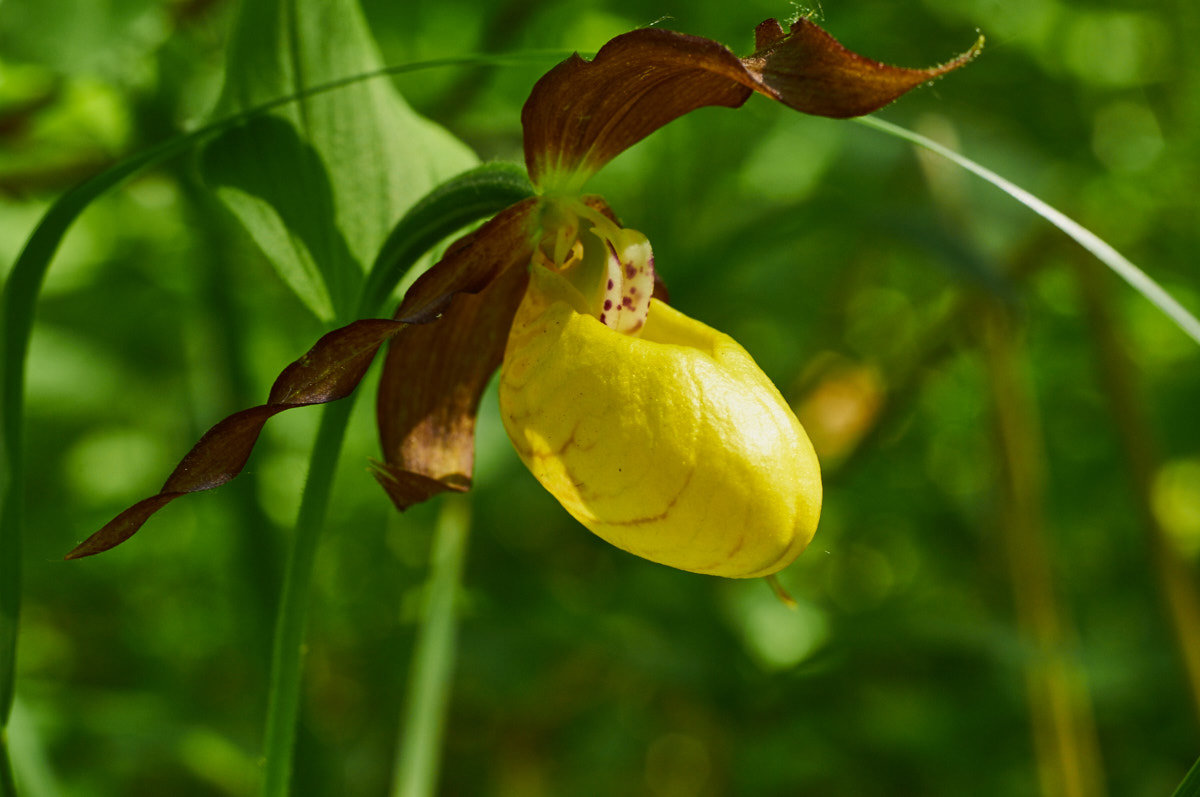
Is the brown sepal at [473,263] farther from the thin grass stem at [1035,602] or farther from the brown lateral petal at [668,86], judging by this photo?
the thin grass stem at [1035,602]

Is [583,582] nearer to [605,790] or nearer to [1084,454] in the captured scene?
[605,790]

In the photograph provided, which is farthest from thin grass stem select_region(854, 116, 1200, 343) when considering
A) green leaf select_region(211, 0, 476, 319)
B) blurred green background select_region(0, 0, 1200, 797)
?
blurred green background select_region(0, 0, 1200, 797)

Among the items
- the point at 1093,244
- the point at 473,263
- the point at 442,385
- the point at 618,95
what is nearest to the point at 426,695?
the point at 442,385

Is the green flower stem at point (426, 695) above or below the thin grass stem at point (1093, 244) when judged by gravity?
below

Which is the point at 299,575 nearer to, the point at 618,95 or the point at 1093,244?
the point at 618,95

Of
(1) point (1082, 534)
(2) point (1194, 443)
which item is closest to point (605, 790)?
→ (1) point (1082, 534)

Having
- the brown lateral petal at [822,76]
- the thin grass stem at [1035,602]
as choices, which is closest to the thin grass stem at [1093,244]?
the brown lateral petal at [822,76]

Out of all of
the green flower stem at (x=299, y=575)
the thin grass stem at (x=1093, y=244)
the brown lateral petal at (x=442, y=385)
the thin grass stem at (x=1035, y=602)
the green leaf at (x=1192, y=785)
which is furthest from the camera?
the thin grass stem at (x=1035, y=602)
